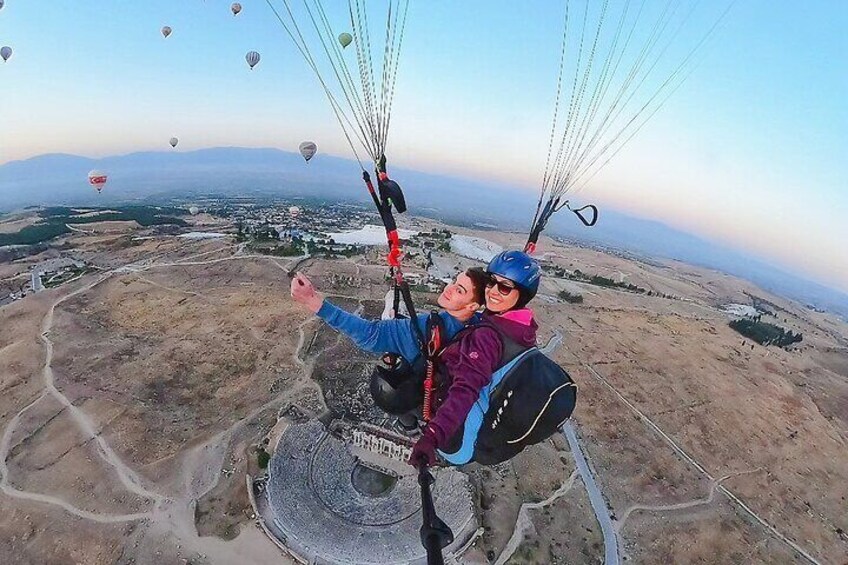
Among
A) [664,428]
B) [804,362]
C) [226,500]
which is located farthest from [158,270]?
[804,362]

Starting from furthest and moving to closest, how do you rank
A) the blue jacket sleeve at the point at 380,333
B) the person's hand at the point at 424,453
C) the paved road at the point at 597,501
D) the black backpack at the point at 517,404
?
the paved road at the point at 597,501 < the blue jacket sleeve at the point at 380,333 < the black backpack at the point at 517,404 < the person's hand at the point at 424,453

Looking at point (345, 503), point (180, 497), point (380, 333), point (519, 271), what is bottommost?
point (180, 497)

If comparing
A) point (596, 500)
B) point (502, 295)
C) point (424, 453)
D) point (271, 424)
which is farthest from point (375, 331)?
point (596, 500)

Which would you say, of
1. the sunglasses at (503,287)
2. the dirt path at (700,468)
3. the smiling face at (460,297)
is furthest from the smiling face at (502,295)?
the dirt path at (700,468)

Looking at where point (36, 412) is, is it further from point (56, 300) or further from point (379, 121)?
point (379, 121)

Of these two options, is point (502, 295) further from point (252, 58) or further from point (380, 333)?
point (252, 58)

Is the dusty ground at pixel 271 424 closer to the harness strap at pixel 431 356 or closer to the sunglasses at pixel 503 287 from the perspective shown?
the harness strap at pixel 431 356
